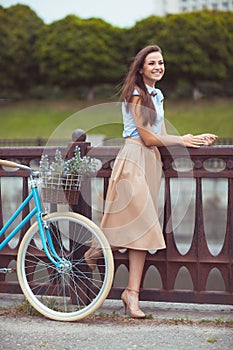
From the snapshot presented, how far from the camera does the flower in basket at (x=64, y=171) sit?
484cm

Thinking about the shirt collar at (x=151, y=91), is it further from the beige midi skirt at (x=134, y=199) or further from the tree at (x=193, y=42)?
the tree at (x=193, y=42)

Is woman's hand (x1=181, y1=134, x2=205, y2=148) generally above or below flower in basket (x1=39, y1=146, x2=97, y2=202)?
above

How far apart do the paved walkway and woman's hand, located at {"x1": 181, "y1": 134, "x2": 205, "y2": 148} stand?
124 centimetres

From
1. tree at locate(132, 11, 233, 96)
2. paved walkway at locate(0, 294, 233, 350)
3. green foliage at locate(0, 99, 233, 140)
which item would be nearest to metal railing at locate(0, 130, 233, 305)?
paved walkway at locate(0, 294, 233, 350)

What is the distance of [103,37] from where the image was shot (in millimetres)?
61031

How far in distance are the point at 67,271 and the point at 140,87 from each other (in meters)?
1.39

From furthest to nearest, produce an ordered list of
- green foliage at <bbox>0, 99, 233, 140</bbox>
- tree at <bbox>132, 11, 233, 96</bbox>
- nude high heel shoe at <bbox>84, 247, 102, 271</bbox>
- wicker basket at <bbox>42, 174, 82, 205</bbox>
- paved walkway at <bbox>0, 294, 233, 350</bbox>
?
tree at <bbox>132, 11, 233, 96</bbox> → green foliage at <bbox>0, 99, 233, 140</bbox> → nude high heel shoe at <bbox>84, 247, 102, 271</bbox> → wicker basket at <bbox>42, 174, 82, 205</bbox> → paved walkway at <bbox>0, 294, 233, 350</bbox>

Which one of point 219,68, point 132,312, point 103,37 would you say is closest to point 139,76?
point 132,312

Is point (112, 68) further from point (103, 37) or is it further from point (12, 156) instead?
point (12, 156)

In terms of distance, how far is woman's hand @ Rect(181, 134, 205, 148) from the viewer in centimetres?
504

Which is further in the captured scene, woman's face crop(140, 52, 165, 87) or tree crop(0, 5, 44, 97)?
tree crop(0, 5, 44, 97)

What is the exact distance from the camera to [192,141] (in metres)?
5.06

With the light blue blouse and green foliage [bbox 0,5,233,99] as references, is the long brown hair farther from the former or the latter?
green foliage [bbox 0,5,233,99]

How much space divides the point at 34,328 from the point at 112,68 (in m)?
55.8
